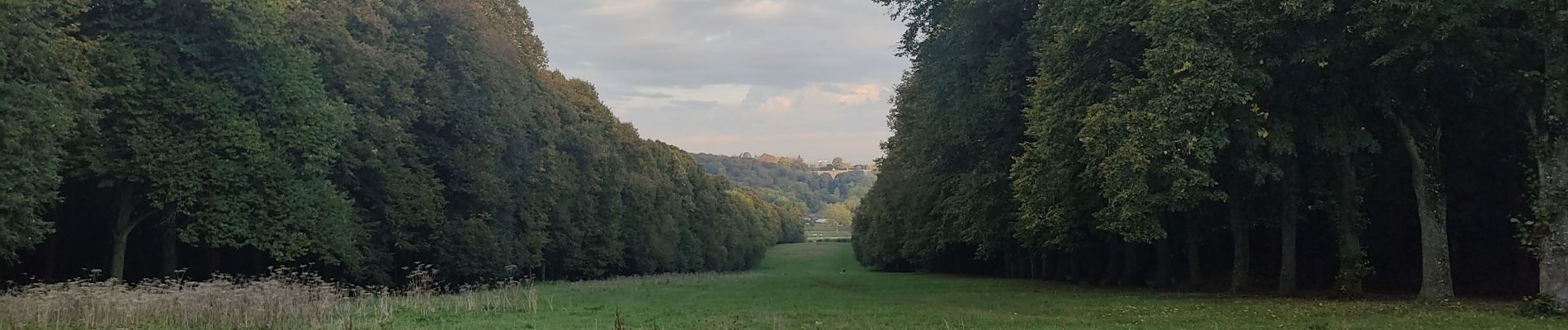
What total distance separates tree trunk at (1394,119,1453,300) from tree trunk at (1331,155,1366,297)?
203 centimetres

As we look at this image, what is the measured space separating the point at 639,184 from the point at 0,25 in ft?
146

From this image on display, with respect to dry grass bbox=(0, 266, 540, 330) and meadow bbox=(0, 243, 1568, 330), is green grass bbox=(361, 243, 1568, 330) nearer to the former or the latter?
meadow bbox=(0, 243, 1568, 330)

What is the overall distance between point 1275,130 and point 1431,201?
10.3ft

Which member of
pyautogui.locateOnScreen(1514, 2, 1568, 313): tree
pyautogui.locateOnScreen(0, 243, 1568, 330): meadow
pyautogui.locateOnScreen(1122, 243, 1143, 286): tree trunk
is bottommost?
pyautogui.locateOnScreen(0, 243, 1568, 330): meadow

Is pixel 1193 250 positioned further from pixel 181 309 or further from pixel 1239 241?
pixel 181 309

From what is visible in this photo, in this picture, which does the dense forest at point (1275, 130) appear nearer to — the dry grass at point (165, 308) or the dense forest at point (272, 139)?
the dense forest at point (272, 139)

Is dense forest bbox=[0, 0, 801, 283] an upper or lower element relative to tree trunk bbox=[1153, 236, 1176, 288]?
upper

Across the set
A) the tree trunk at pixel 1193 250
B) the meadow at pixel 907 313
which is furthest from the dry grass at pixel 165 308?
the tree trunk at pixel 1193 250

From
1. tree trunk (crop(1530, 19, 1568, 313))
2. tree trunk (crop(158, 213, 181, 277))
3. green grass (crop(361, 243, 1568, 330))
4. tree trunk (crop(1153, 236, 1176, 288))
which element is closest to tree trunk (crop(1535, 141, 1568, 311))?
tree trunk (crop(1530, 19, 1568, 313))

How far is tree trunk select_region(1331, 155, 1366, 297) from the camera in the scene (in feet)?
72.1

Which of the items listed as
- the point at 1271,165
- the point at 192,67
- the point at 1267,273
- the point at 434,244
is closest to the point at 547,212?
the point at 434,244

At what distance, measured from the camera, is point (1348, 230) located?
2228cm

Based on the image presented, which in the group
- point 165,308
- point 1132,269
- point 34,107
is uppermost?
point 34,107

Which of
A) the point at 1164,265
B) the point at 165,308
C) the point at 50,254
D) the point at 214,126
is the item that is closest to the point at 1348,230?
the point at 1164,265
